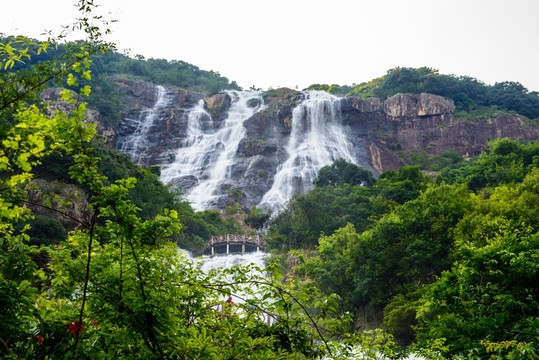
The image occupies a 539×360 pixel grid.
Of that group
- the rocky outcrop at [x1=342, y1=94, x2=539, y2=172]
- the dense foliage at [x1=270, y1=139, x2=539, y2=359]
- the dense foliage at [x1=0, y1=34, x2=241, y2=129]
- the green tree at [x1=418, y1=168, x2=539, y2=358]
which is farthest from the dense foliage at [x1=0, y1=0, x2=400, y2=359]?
the rocky outcrop at [x1=342, y1=94, x2=539, y2=172]

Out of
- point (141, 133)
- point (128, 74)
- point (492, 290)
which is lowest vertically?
point (492, 290)

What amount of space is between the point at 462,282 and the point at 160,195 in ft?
67.4

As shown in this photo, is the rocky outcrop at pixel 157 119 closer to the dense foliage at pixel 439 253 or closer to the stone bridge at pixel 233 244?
the stone bridge at pixel 233 244

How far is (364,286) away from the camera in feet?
51.7

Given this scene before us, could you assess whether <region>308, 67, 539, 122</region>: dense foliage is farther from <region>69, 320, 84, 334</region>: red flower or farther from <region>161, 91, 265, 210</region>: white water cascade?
<region>69, 320, 84, 334</region>: red flower

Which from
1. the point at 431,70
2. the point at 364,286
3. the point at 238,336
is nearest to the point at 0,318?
the point at 238,336

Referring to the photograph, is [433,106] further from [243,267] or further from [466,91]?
[243,267]

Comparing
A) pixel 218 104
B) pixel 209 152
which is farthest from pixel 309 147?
pixel 218 104

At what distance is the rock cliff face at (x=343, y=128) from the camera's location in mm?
42700

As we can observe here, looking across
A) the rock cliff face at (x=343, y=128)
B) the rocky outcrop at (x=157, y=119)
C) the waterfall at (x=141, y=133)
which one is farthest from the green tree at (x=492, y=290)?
the waterfall at (x=141, y=133)

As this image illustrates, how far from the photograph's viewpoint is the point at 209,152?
143 ft

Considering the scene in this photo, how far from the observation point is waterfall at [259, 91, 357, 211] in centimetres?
3672

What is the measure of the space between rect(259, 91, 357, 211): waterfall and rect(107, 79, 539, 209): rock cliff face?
0.94 feet

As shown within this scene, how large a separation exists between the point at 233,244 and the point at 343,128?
24759mm
